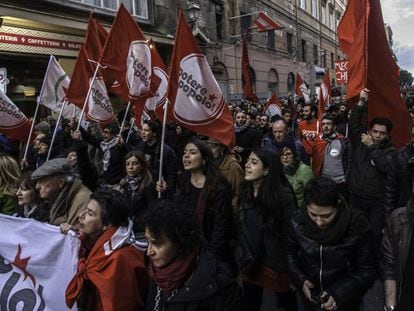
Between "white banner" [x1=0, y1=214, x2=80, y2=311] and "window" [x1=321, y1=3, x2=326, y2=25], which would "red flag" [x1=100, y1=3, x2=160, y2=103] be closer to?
"white banner" [x1=0, y1=214, x2=80, y2=311]

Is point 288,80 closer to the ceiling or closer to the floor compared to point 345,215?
closer to the ceiling

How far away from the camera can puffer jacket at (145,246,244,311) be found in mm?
2152

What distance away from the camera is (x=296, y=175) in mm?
4742

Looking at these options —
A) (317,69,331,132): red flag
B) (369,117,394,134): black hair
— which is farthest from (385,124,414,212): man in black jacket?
(317,69,331,132): red flag

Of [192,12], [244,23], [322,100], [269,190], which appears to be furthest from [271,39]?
[269,190]

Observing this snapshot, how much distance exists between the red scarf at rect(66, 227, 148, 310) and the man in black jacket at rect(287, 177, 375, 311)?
1.01 metres

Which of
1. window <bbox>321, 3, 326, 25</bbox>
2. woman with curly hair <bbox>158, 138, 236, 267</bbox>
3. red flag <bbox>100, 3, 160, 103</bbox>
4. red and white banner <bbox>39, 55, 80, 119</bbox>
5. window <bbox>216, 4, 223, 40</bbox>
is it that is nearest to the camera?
woman with curly hair <bbox>158, 138, 236, 267</bbox>

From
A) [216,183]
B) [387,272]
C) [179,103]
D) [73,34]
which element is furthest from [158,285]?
[73,34]

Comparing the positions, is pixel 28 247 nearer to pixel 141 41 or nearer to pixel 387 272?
pixel 387 272

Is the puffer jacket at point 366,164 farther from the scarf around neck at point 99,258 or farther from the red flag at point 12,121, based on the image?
the red flag at point 12,121

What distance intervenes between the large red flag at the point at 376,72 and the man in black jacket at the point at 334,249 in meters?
2.46

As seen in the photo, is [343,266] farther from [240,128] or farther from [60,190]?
[240,128]

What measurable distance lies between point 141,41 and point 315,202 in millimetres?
4210

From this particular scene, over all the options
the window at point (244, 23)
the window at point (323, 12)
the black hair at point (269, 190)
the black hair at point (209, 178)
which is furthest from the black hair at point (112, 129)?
the window at point (323, 12)
